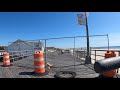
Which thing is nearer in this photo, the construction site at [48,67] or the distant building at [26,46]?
the construction site at [48,67]

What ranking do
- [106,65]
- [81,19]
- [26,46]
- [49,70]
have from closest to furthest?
[106,65]
[49,70]
[81,19]
[26,46]

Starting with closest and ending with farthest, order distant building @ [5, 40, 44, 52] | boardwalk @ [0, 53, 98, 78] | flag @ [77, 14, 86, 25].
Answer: boardwalk @ [0, 53, 98, 78] → flag @ [77, 14, 86, 25] → distant building @ [5, 40, 44, 52]

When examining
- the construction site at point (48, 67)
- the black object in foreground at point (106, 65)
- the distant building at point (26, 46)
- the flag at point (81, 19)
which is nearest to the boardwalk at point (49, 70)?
the construction site at point (48, 67)

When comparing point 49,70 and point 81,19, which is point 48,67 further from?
point 81,19

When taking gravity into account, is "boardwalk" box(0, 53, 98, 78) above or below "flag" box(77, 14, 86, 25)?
below

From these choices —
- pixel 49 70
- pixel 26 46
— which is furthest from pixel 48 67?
pixel 26 46

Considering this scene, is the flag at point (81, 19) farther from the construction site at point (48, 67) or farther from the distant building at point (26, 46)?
the distant building at point (26, 46)

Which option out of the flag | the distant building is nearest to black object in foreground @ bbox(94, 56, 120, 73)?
the flag

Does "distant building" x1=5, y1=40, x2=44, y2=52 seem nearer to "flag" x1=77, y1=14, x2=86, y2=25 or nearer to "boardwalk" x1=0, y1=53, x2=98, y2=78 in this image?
"boardwalk" x1=0, y1=53, x2=98, y2=78
